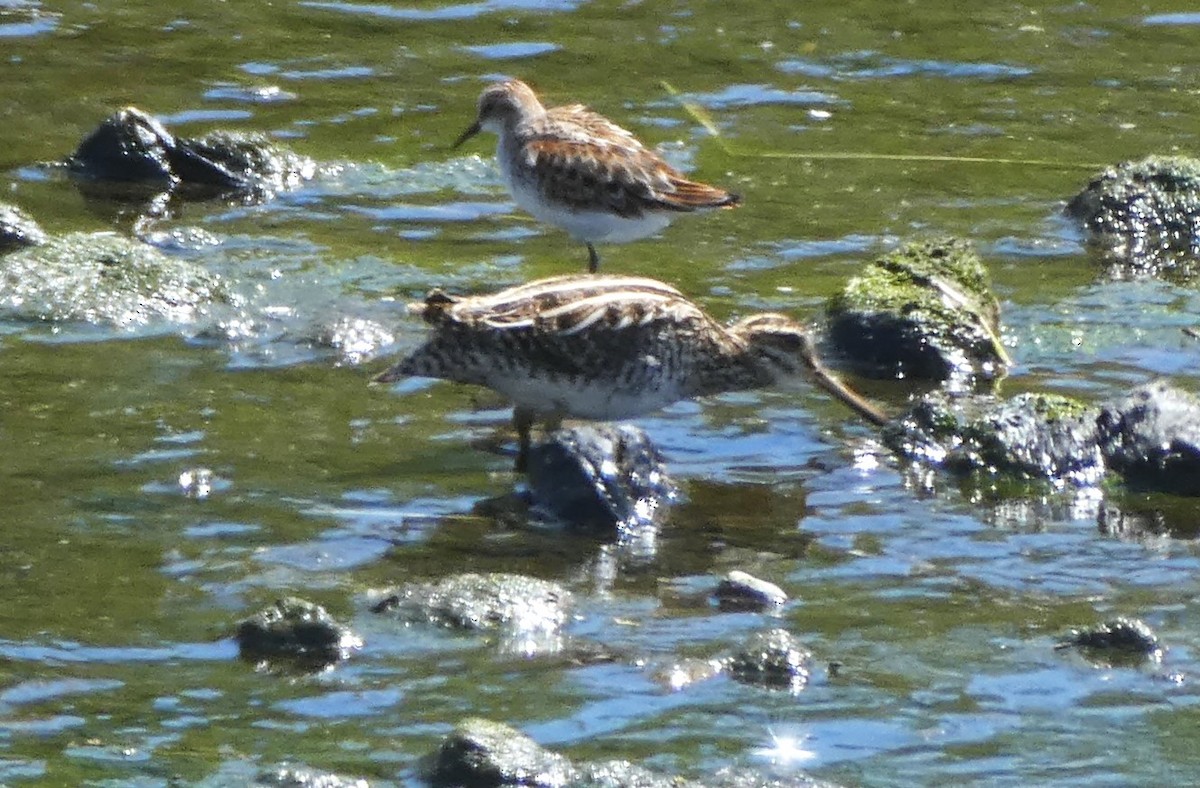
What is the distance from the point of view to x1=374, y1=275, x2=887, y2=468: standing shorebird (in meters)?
9.41

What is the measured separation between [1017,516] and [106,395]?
4049mm

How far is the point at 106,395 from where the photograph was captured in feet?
33.0

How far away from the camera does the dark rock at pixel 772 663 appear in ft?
23.5

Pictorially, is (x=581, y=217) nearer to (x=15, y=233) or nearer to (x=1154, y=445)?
(x=15, y=233)

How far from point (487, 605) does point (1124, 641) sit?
211 centimetres

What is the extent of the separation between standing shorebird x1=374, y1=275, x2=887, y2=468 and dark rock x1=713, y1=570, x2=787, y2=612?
169cm

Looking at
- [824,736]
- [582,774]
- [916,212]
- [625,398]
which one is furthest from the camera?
[916,212]

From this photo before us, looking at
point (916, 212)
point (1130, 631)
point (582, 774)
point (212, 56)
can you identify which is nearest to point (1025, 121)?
point (916, 212)

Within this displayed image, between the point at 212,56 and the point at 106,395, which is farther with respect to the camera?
the point at 212,56

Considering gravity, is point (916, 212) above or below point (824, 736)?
above

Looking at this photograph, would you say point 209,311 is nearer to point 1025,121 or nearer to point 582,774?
point 582,774

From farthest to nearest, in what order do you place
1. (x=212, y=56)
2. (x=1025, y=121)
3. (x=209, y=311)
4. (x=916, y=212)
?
(x=212, y=56), (x=1025, y=121), (x=916, y=212), (x=209, y=311)

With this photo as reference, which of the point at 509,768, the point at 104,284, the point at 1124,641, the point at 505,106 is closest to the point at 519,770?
the point at 509,768

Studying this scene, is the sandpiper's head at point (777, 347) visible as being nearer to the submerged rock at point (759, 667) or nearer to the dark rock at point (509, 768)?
the submerged rock at point (759, 667)
